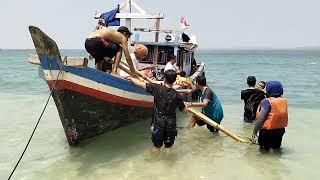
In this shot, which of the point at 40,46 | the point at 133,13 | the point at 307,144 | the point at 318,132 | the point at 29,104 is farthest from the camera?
the point at 29,104

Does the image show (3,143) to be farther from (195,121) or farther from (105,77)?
(195,121)

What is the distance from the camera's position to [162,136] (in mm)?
7145

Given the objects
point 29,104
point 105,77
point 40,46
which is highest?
point 40,46

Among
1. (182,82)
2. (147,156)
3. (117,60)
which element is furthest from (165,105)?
(182,82)

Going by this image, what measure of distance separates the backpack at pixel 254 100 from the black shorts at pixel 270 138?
5.82ft

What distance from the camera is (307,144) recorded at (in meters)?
9.31

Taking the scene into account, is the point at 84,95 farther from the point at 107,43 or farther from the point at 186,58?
the point at 186,58

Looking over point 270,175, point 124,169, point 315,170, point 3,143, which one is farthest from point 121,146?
point 315,170

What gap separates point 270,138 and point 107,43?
11.4 feet

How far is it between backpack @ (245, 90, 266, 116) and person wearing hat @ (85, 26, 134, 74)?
3294 mm

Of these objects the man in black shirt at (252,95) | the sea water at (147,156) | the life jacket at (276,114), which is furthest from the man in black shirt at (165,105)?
the man in black shirt at (252,95)

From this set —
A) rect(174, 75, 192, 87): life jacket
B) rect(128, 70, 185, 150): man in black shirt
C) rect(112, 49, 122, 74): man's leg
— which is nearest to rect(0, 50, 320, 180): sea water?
rect(128, 70, 185, 150): man in black shirt

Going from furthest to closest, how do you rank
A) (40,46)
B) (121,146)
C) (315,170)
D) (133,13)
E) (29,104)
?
(29,104) < (133,13) < (121,146) < (315,170) < (40,46)

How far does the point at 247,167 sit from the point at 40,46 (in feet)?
13.3
